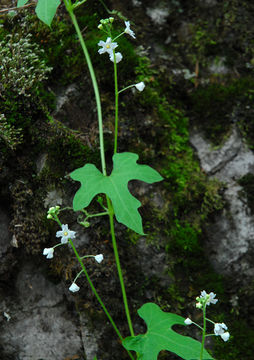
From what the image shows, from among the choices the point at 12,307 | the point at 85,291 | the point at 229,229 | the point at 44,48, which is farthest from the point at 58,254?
the point at 44,48

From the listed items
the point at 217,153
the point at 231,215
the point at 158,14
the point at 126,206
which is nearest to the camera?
the point at 126,206

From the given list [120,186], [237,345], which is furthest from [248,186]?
[120,186]

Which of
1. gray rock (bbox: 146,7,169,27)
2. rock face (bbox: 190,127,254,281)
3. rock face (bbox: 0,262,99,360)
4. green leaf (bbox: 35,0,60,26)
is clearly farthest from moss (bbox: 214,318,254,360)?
gray rock (bbox: 146,7,169,27)

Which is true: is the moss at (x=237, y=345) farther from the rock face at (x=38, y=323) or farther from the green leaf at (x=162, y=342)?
the rock face at (x=38, y=323)

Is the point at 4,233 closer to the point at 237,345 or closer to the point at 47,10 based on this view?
the point at 47,10

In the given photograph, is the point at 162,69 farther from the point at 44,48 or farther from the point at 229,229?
the point at 229,229

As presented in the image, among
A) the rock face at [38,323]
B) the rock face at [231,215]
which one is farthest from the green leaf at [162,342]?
the rock face at [231,215]

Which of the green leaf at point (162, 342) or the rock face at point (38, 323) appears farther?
the rock face at point (38, 323)

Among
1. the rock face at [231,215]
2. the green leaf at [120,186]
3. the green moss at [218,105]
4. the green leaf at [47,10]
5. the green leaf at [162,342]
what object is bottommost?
the rock face at [231,215]
